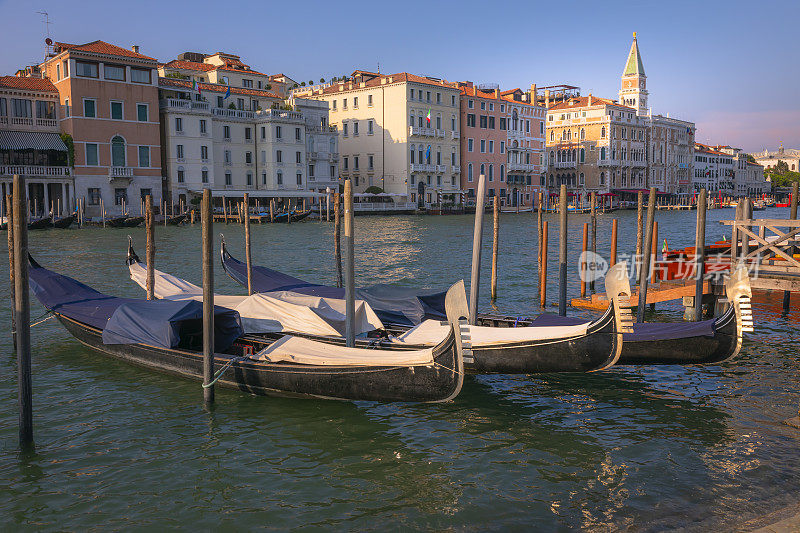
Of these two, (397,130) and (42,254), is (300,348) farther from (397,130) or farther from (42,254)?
(397,130)

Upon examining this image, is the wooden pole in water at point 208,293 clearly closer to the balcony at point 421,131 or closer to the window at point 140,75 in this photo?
the window at point 140,75

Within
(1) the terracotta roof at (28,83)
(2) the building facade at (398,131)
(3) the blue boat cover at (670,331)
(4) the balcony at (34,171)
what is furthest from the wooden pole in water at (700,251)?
(2) the building facade at (398,131)

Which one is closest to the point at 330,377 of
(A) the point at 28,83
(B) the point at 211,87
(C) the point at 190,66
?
(A) the point at 28,83

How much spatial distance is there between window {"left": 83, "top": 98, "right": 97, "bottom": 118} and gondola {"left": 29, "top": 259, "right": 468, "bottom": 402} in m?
28.4

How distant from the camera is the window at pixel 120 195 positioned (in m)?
36.0

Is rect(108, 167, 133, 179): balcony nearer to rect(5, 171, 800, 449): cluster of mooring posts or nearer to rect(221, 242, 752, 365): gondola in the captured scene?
rect(5, 171, 800, 449): cluster of mooring posts

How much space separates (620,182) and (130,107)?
160 feet

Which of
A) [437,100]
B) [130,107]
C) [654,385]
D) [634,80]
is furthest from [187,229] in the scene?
[634,80]

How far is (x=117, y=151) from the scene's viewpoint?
3581 cm

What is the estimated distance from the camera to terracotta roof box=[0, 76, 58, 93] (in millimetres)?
33438

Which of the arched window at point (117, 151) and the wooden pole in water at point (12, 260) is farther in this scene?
the arched window at point (117, 151)

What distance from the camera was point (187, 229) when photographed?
1309 inches

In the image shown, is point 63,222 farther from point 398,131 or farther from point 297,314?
point 297,314

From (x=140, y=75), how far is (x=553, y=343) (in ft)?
113
